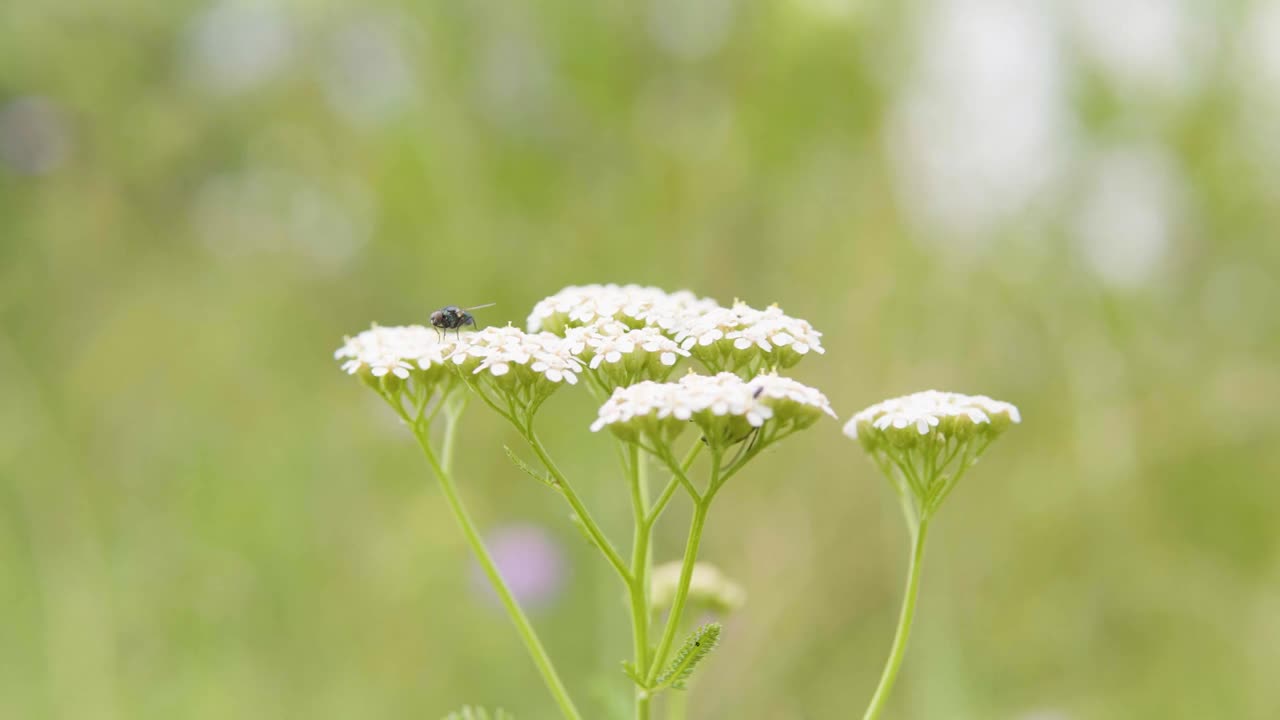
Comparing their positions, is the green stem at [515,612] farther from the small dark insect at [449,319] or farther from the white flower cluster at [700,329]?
the small dark insect at [449,319]

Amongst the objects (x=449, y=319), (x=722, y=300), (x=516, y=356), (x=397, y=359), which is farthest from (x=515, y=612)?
(x=722, y=300)

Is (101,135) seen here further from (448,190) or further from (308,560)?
(308,560)

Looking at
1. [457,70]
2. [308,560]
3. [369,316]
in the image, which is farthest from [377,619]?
[457,70]

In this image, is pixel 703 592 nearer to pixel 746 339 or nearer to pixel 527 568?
pixel 746 339

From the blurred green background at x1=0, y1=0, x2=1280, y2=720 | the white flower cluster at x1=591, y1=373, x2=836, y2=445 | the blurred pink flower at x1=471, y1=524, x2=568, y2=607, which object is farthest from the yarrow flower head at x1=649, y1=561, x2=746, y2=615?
the blurred pink flower at x1=471, y1=524, x2=568, y2=607

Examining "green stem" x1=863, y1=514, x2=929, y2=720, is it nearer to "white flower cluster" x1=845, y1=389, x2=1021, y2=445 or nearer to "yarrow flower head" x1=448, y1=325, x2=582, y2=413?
"white flower cluster" x1=845, y1=389, x2=1021, y2=445
